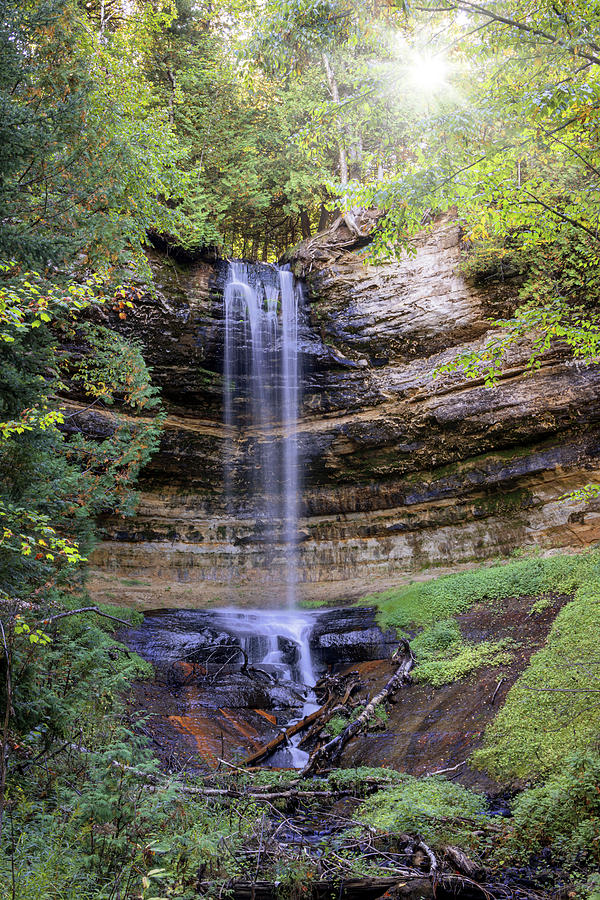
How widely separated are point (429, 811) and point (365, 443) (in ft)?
46.0

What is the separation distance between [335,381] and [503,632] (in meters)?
10.5

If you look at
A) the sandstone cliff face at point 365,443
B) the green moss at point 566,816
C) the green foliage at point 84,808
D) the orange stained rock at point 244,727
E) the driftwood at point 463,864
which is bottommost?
the orange stained rock at point 244,727

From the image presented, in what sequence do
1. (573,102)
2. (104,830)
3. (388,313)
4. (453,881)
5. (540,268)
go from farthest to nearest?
(388,313), (540,268), (573,102), (453,881), (104,830)

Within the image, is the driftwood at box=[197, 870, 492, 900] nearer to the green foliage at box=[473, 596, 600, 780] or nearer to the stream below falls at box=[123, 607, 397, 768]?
the green foliage at box=[473, 596, 600, 780]

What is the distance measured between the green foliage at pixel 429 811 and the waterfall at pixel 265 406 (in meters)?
12.8

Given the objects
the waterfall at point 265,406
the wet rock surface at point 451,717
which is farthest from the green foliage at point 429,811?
the waterfall at point 265,406

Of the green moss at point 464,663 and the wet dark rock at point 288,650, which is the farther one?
the wet dark rock at point 288,650

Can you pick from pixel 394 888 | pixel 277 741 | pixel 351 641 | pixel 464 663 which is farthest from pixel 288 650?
pixel 394 888

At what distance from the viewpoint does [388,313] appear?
17.9 meters

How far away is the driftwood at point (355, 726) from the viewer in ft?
25.6

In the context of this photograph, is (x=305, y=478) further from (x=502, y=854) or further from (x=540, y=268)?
(x=502, y=854)

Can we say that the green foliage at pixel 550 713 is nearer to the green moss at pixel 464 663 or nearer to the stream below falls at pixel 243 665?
the green moss at pixel 464 663

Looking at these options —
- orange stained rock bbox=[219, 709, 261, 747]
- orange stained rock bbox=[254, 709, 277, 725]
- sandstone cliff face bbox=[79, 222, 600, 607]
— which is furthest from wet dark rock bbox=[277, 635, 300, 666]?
sandstone cliff face bbox=[79, 222, 600, 607]

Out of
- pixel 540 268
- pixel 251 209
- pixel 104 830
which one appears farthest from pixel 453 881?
pixel 251 209
